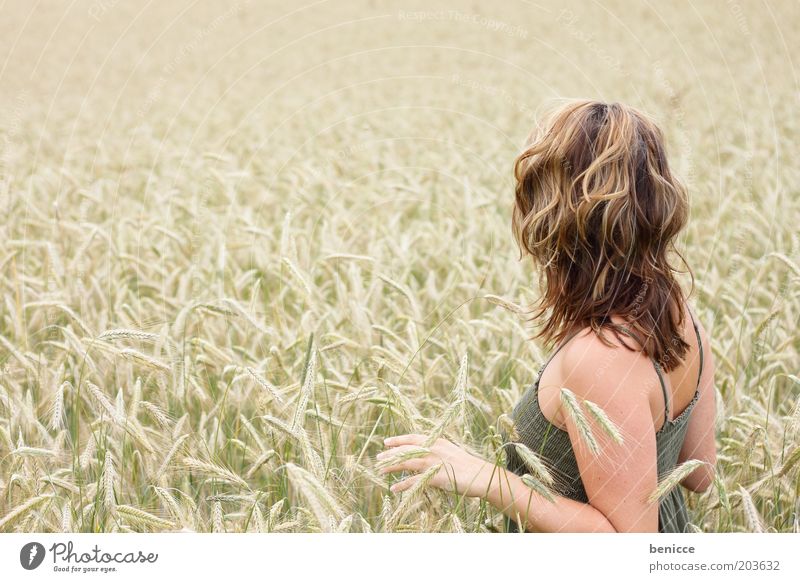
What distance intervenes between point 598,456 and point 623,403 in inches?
5.7

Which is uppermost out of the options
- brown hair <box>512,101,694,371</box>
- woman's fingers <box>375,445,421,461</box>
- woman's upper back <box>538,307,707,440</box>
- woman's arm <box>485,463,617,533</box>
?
brown hair <box>512,101,694,371</box>

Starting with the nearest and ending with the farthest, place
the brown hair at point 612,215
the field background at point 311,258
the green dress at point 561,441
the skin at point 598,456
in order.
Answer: the skin at point 598,456
the brown hair at point 612,215
the green dress at point 561,441
the field background at point 311,258

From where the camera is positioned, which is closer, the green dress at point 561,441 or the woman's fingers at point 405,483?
the woman's fingers at point 405,483

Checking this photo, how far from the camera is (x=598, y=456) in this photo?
6.05 feet

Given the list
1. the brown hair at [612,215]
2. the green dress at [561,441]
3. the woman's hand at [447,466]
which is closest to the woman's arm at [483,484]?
the woman's hand at [447,466]

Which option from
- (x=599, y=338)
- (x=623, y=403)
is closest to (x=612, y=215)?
(x=599, y=338)

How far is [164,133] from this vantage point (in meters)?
8.33

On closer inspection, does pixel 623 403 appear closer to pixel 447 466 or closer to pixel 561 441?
pixel 561 441

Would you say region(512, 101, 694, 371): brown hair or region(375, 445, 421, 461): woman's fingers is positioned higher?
region(512, 101, 694, 371): brown hair

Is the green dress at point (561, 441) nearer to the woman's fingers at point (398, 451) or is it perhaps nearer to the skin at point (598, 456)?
the skin at point (598, 456)

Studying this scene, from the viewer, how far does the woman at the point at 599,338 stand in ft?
6.00

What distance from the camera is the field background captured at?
232 centimetres

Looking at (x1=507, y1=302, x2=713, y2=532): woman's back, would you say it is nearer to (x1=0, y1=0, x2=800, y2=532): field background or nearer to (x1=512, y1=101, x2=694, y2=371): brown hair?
(x1=512, y1=101, x2=694, y2=371): brown hair

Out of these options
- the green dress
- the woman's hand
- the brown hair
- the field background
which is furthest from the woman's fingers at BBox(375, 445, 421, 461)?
the brown hair
